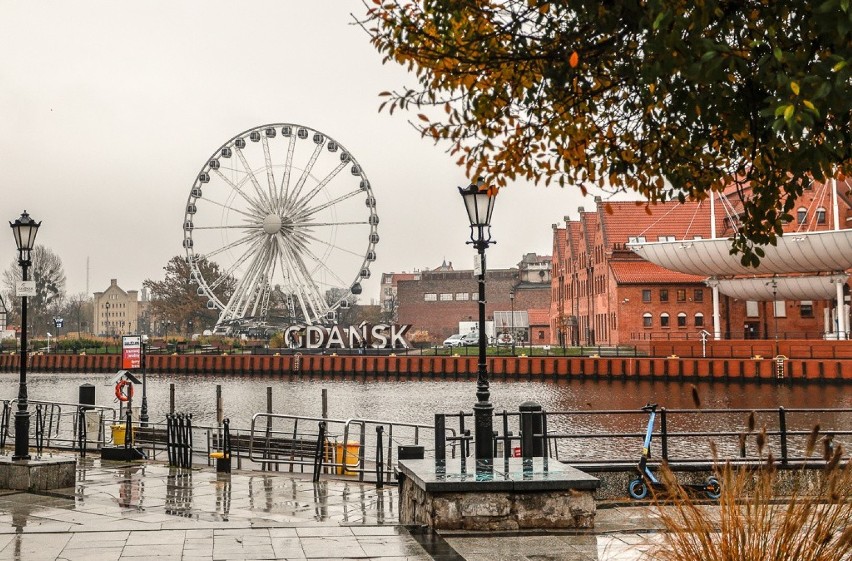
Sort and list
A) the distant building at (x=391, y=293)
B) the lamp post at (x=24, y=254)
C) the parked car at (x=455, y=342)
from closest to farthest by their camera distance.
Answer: the lamp post at (x=24, y=254) → the parked car at (x=455, y=342) → the distant building at (x=391, y=293)

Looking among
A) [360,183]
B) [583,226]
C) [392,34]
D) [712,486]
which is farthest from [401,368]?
[392,34]

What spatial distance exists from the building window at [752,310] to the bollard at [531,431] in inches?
2689

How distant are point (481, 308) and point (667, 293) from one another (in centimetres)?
6573

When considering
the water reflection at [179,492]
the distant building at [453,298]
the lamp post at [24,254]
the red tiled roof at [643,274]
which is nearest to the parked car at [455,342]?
the distant building at [453,298]

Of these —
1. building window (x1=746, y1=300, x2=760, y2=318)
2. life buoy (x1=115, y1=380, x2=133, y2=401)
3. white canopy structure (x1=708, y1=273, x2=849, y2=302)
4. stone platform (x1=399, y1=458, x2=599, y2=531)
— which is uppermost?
white canopy structure (x1=708, y1=273, x2=849, y2=302)

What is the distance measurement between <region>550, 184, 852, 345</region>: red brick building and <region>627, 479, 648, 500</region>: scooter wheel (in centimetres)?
6005

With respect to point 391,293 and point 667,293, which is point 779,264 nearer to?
point 667,293

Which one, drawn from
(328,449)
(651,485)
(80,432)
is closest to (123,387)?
(80,432)

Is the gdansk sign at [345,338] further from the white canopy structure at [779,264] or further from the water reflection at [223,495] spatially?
the water reflection at [223,495]

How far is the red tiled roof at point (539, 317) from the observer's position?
11375 centimetres

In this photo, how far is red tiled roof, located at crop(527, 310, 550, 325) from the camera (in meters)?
114

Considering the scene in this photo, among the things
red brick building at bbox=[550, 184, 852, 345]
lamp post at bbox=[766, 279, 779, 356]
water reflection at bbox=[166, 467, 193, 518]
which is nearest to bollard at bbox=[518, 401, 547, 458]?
water reflection at bbox=[166, 467, 193, 518]

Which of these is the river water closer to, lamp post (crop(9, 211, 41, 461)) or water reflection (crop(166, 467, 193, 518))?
water reflection (crop(166, 467, 193, 518))

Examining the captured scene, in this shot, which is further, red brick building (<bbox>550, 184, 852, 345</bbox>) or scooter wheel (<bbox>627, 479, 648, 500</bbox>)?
red brick building (<bbox>550, 184, 852, 345</bbox>)
